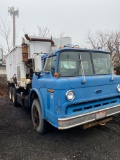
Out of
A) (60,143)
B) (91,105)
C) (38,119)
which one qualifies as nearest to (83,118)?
(91,105)

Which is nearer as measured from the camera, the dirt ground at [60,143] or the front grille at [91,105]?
the dirt ground at [60,143]

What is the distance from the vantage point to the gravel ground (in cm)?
352

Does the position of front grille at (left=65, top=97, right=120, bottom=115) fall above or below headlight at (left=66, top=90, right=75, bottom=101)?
below

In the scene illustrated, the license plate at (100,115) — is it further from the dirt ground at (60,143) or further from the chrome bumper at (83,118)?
the dirt ground at (60,143)

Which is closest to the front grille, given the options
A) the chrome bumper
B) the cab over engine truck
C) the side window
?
the cab over engine truck

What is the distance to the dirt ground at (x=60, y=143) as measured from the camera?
3523 mm

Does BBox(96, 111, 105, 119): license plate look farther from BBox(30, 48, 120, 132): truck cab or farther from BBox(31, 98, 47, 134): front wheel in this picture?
BBox(31, 98, 47, 134): front wheel

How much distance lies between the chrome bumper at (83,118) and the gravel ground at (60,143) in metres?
0.63

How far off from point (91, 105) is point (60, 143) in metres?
1.23

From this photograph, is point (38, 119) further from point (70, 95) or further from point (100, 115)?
point (100, 115)

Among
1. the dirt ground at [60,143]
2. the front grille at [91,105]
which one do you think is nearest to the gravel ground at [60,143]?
the dirt ground at [60,143]

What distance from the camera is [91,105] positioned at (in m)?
3.97

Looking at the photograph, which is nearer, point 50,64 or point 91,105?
point 91,105

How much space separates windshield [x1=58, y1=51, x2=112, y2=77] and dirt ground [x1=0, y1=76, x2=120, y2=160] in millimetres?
1688
